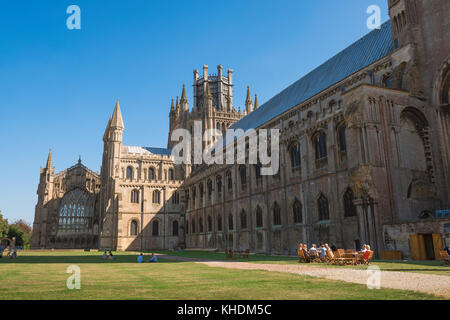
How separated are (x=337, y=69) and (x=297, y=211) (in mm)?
16106

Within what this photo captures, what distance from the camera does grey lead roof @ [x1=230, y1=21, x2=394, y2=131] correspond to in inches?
1299

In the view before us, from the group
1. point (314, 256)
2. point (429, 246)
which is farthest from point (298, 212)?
point (429, 246)

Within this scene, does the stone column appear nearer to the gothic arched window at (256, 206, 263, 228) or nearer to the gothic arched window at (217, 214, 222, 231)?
the gothic arched window at (256, 206, 263, 228)

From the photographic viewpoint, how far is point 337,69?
3806 centimetres

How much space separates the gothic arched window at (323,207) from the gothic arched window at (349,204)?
6.82ft

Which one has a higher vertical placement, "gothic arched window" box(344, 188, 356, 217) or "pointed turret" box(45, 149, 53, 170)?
"pointed turret" box(45, 149, 53, 170)

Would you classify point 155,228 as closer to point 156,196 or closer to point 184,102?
point 156,196

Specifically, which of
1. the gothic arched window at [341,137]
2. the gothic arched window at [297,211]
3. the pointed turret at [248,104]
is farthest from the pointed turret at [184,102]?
the gothic arched window at [341,137]

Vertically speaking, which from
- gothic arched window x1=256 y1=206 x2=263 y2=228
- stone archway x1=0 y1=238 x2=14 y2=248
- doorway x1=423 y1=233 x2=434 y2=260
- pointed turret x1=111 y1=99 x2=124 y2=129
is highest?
pointed turret x1=111 y1=99 x2=124 y2=129

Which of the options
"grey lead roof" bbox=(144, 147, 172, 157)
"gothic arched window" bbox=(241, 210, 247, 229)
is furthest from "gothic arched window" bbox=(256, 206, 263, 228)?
"grey lead roof" bbox=(144, 147, 172, 157)

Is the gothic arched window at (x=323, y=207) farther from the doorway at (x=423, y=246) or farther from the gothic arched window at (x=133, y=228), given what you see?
the gothic arched window at (x=133, y=228)

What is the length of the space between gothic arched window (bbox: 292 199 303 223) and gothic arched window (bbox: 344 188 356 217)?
5.67m

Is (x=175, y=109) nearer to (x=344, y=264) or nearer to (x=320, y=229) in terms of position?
(x=320, y=229)
